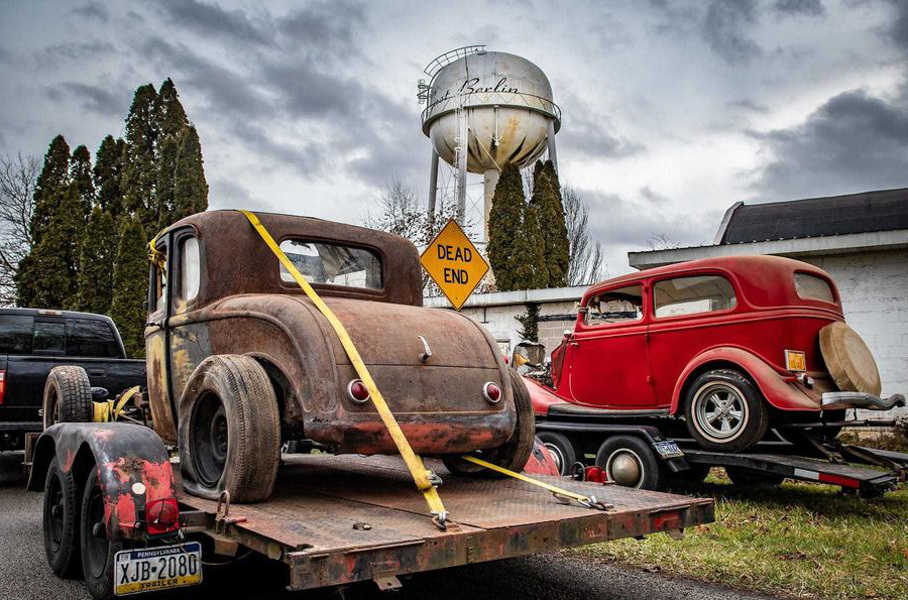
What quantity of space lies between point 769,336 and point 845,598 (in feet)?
10.4

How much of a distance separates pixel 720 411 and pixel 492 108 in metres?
19.5

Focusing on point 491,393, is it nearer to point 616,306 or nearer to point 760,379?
point 760,379

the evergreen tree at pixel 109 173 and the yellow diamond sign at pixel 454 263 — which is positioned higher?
the evergreen tree at pixel 109 173

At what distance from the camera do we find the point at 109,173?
30.5 m

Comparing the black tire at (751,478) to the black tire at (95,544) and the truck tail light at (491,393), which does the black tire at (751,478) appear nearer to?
the truck tail light at (491,393)

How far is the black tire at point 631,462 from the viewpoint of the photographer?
290 inches

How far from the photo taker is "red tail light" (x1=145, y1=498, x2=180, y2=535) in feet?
12.0

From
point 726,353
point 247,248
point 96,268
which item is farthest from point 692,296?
point 96,268

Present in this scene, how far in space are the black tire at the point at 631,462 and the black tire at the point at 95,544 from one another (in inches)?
189

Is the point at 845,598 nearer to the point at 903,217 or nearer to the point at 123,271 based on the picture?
the point at 903,217

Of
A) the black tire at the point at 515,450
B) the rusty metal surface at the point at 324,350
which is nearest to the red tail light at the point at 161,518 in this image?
the rusty metal surface at the point at 324,350

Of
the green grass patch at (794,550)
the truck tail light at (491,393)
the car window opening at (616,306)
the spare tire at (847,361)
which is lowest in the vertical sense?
the green grass patch at (794,550)

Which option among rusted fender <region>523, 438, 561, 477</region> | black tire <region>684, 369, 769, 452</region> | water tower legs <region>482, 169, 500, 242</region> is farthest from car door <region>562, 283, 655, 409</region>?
water tower legs <region>482, 169, 500, 242</region>

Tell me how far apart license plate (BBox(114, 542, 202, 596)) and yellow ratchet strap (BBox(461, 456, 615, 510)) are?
5.72 feet
